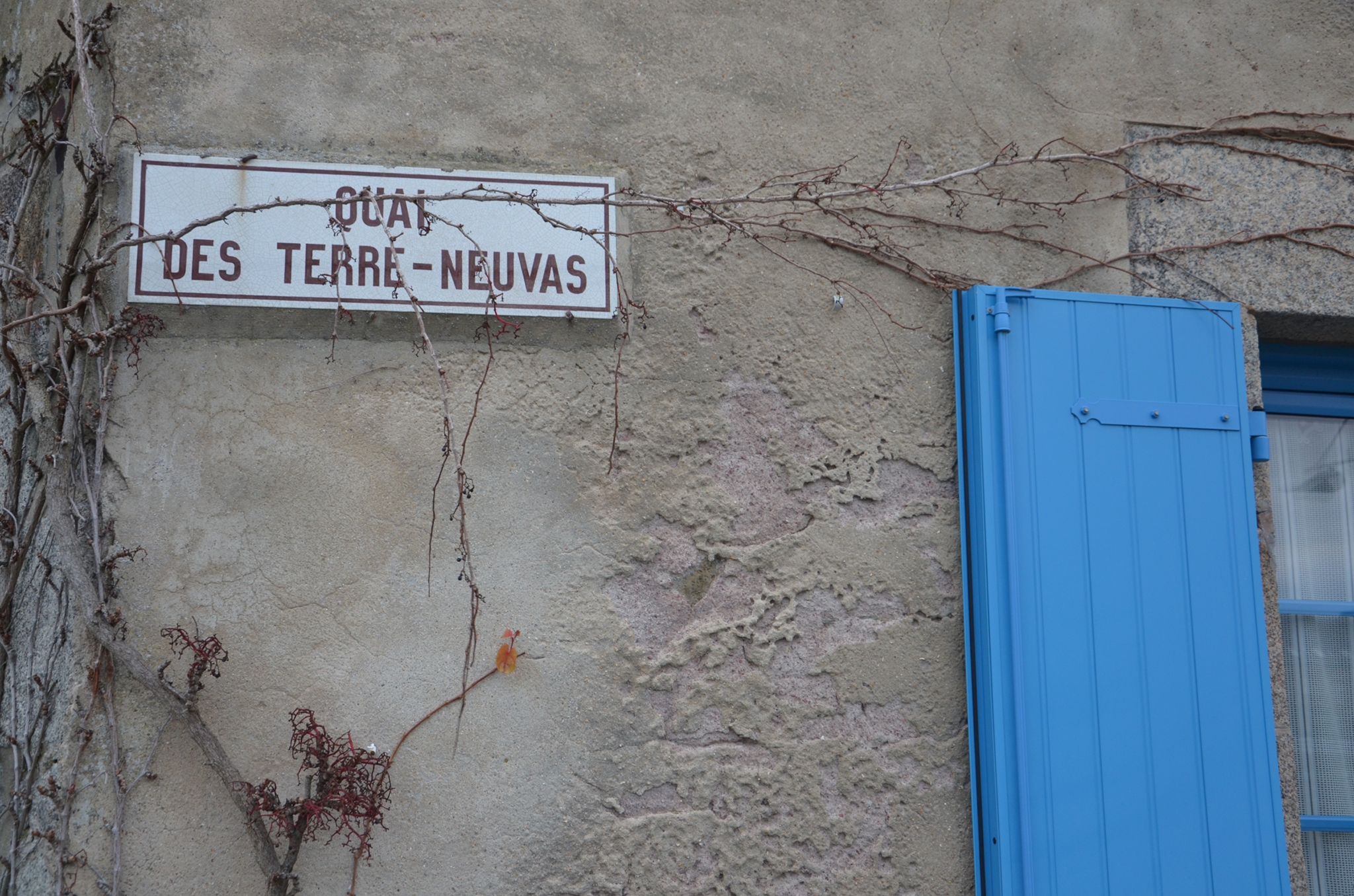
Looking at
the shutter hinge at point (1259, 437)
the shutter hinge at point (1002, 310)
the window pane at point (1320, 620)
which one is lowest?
the window pane at point (1320, 620)

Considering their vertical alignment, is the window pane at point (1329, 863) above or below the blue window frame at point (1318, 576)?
below

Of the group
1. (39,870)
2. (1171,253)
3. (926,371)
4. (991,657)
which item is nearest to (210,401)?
(39,870)

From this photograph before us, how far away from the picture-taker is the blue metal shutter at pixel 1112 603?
2.13m

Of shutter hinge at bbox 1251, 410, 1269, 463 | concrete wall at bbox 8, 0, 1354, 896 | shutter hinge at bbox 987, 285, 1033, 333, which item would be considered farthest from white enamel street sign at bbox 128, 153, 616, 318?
shutter hinge at bbox 1251, 410, 1269, 463

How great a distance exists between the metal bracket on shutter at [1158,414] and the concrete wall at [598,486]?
31 centimetres

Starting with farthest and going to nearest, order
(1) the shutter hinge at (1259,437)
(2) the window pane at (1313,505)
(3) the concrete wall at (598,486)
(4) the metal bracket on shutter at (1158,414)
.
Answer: (2) the window pane at (1313,505), (1) the shutter hinge at (1259,437), (4) the metal bracket on shutter at (1158,414), (3) the concrete wall at (598,486)

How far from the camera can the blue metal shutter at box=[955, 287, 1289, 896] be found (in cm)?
213

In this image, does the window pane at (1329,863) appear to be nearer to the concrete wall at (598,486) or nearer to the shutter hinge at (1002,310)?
the concrete wall at (598,486)

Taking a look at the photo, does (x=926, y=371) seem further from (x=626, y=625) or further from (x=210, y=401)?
(x=210, y=401)

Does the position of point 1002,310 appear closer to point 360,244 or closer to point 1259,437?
point 1259,437

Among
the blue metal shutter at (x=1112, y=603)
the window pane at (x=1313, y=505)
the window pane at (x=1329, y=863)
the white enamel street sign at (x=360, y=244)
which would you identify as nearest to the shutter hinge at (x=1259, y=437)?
the blue metal shutter at (x=1112, y=603)

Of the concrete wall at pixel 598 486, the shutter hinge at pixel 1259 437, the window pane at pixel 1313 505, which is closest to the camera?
the concrete wall at pixel 598 486

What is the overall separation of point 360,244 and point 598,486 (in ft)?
2.31

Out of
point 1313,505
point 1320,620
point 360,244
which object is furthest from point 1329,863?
point 360,244
